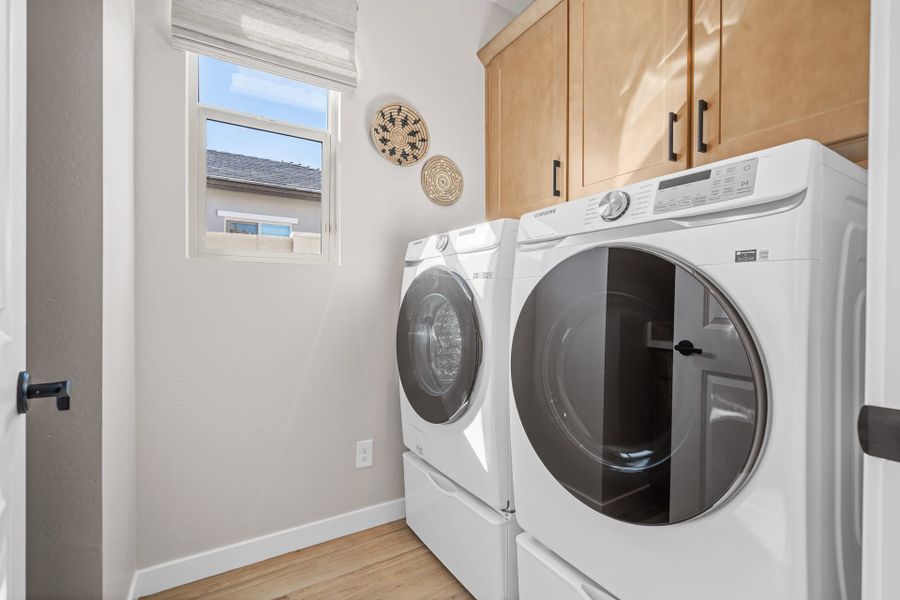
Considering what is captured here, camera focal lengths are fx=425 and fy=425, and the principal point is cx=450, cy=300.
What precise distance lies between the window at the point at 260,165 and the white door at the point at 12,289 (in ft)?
3.17

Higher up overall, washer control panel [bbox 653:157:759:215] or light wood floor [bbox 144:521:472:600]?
washer control panel [bbox 653:157:759:215]

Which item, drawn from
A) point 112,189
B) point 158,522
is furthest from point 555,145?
point 158,522

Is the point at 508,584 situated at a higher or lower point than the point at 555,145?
lower

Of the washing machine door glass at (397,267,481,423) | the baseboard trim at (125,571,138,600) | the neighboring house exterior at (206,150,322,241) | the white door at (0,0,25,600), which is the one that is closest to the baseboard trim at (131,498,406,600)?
the baseboard trim at (125,571,138,600)

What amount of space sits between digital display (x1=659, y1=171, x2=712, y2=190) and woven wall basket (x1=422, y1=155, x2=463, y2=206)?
1.34 m

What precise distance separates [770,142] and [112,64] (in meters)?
1.81

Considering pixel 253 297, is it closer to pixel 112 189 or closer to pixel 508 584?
pixel 112 189

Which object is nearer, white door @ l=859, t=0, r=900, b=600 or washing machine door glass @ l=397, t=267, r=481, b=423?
white door @ l=859, t=0, r=900, b=600

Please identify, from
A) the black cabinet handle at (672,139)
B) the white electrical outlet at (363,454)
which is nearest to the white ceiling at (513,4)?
the black cabinet handle at (672,139)

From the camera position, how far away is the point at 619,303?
0.95m

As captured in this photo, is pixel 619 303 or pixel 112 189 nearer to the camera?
pixel 619 303

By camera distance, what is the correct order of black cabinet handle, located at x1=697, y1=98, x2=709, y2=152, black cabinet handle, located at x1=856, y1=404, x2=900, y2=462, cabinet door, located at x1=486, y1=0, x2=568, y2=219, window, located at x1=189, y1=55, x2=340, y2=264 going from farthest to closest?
cabinet door, located at x1=486, y1=0, x2=568, y2=219
window, located at x1=189, y1=55, x2=340, y2=264
black cabinet handle, located at x1=697, y1=98, x2=709, y2=152
black cabinet handle, located at x1=856, y1=404, x2=900, y2=462

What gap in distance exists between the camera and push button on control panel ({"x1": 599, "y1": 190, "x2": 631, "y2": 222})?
38.5 inches

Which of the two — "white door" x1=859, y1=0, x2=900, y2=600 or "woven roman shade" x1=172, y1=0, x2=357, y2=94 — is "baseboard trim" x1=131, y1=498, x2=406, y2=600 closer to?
"white door" x1=859, y1=0, x2=900, y2=600
